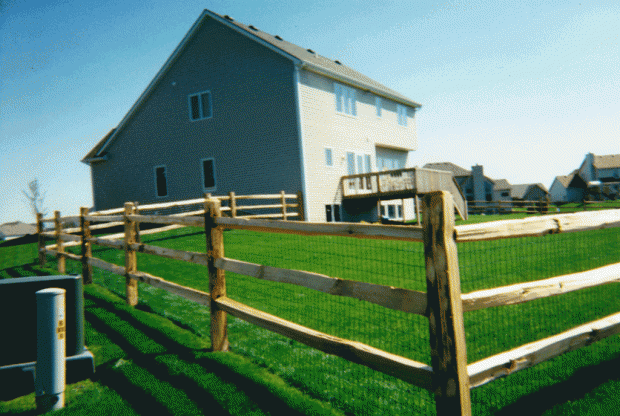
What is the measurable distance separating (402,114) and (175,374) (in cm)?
2570

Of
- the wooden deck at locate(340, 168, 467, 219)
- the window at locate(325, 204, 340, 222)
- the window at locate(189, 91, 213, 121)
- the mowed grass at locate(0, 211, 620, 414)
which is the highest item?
the window at locate(189, 91, 213, 121)

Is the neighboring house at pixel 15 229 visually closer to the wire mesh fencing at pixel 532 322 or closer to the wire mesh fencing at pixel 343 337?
the wire mesh fencing at pixel 343 337

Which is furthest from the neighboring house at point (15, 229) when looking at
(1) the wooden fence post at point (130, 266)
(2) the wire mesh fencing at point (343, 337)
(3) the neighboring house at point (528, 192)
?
(3) the neighboring house at point (528, 192)

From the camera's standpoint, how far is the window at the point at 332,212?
801 inches

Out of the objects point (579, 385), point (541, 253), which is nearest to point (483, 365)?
point (579, 385)

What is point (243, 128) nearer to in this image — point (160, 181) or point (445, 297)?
point (160, 181)

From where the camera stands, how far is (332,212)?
20.4 meters

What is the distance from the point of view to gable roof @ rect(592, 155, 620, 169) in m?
73.9

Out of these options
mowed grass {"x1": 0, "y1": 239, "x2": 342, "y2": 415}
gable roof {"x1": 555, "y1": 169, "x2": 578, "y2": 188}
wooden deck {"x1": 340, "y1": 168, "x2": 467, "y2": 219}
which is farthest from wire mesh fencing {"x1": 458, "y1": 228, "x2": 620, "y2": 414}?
gable roof {"x1": 555, "y1": 169, "x2": 578, "y2": 188}

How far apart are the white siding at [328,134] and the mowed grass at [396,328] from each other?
968 centimetres

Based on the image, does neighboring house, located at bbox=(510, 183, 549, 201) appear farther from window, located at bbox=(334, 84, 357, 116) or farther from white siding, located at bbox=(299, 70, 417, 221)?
window, located at bbox=(334, 84, 357, 116)

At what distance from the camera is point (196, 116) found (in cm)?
2186

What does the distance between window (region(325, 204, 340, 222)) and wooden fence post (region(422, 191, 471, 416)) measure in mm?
17430

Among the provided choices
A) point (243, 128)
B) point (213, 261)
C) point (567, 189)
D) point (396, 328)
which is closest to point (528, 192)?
point (567, 189)
